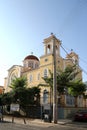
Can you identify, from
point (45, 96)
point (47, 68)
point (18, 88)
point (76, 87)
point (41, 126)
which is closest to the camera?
point (41, 126)

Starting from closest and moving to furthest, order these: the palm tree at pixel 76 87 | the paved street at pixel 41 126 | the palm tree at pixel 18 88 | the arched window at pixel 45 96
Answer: the paved street at pixel 41 126 → the palm tree at pixel 76 87 → the palm tree at pixel 18 88 → the arched window at pixel 45 96

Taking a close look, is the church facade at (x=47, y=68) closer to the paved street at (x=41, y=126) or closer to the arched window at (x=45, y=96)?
the arched window at (x=45, y=96)

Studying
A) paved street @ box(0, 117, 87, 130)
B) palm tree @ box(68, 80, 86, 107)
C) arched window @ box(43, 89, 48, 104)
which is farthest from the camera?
arched window @ box(43, 89, 48, 104)

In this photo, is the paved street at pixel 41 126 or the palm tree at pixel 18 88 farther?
the palm tree at pixel 18 88

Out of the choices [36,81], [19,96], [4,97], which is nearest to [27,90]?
[19,96]

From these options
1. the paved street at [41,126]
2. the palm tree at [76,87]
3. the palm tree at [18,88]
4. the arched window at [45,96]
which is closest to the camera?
the paved street at [41,126]

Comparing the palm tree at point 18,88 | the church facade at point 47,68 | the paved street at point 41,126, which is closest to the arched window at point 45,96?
the church facade at point 47,68

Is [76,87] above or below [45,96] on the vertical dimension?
above

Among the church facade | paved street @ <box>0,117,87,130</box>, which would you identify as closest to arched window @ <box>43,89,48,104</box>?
the church facade

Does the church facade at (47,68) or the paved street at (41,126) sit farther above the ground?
the church facade at (47,68)

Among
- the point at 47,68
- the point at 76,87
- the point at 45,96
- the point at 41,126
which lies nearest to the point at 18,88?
the point at 45,96

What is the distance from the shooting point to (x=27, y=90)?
30656 mm

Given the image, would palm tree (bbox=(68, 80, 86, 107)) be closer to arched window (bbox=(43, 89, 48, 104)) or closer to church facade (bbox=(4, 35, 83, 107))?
church facade (bbox=(4, 35, 83, 107))

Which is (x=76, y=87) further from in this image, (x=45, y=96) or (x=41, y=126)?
(x=41, y=126)
